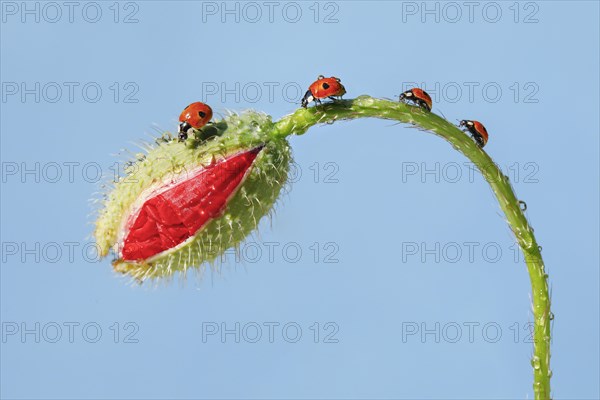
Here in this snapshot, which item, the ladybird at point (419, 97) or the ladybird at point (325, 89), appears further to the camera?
the ladybird at point (419, 97)

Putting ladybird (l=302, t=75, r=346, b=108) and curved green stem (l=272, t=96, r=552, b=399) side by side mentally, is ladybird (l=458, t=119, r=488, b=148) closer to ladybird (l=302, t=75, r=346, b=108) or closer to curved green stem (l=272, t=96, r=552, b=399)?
curved green stem (l=272, t=96, r=552, b=399)

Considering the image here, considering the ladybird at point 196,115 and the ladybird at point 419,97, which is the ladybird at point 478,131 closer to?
the ladybird at point 419,97

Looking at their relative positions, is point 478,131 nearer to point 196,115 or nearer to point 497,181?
point 497,181

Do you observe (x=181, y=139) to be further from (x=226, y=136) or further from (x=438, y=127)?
(x=438, y=127)

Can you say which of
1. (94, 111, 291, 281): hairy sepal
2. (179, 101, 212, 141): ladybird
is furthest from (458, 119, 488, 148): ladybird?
(179, 101, 212, 141): ladybird

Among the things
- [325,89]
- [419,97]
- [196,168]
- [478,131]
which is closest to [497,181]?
[478,131]

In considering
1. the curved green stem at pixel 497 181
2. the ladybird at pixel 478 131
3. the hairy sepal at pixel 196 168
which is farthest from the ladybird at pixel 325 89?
the ladybird at pixel 478 131
